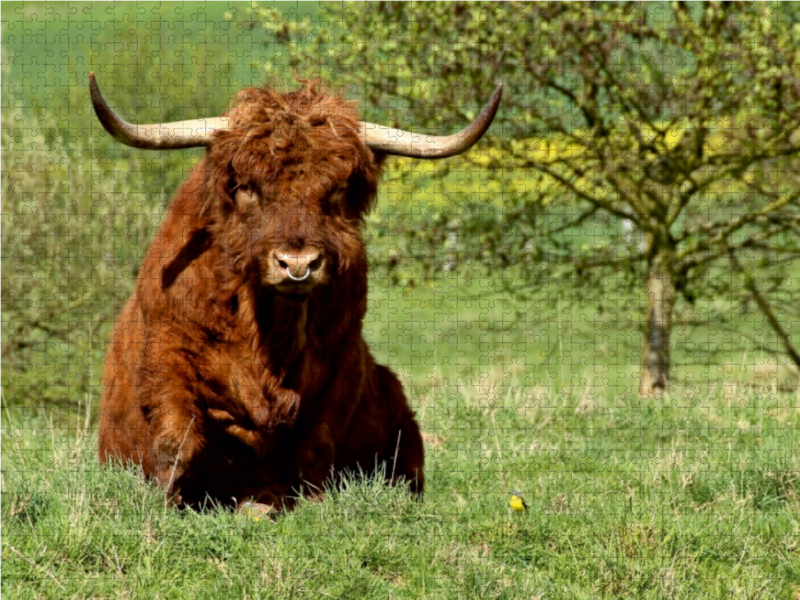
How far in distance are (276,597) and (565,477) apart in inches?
102

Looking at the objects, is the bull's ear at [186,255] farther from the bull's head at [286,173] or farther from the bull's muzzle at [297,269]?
the bull's muzzle at [297,269]

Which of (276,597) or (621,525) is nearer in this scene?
(276,597)

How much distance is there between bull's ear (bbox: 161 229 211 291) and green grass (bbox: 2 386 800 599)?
106 centimetres

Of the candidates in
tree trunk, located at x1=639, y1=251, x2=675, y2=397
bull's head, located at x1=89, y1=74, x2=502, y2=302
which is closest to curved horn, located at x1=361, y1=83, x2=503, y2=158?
bull's head, located at x1=89, y1=74, x2=502, y2=302

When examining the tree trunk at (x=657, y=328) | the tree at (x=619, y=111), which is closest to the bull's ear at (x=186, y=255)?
the tree at (x=619, y=111)

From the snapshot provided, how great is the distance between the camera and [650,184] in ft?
37.1

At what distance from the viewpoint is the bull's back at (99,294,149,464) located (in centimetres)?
614

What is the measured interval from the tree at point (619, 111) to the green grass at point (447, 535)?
4484 mm

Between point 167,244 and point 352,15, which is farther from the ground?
point 352,15

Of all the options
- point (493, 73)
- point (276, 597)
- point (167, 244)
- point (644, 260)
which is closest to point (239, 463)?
point (167, 244)

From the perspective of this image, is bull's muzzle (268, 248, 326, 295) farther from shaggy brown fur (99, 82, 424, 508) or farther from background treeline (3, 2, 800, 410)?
background treeline (3, 2, 800, 410)

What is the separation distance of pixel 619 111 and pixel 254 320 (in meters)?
6.02

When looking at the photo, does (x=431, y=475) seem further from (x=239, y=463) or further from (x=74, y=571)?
(x=74, y=571)

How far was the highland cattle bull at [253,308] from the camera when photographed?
18.8ft
